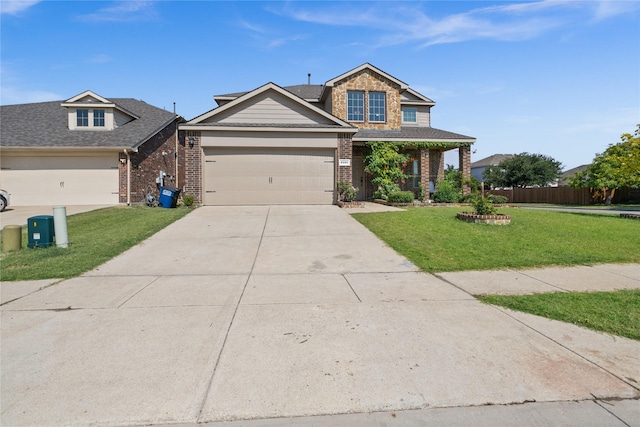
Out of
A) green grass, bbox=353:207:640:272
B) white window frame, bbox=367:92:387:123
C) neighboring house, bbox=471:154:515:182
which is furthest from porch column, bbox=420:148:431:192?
neighboring house, bbox=471:154:515:182

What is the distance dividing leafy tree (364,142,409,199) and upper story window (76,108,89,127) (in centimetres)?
1529

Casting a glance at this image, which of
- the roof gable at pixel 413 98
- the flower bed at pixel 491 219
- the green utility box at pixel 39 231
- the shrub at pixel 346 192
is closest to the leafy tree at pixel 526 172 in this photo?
the roof gable at pixel 413 98

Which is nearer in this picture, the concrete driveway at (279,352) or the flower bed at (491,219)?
the concrete driveway at (279,352)

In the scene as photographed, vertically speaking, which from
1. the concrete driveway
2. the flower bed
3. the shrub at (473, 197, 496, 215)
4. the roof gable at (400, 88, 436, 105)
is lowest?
the concrete driveway

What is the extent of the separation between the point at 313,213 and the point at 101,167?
11377 mm

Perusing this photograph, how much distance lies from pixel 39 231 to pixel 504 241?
11.0m

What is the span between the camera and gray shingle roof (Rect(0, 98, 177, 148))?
16.9 m

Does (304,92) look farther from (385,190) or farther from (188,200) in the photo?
(188,200)

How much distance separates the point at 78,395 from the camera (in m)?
2.70

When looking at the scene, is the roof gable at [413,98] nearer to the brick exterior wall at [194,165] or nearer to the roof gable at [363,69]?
the roof gable at [363,69]

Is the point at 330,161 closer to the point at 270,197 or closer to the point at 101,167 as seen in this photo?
the point at 270,197

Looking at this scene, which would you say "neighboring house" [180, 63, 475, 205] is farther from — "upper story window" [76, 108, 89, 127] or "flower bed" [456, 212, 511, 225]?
"upper story window" [76, 108, 89, 127]

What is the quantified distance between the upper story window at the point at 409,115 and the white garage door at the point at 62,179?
52.2 feet

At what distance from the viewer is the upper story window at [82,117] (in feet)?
62.0
